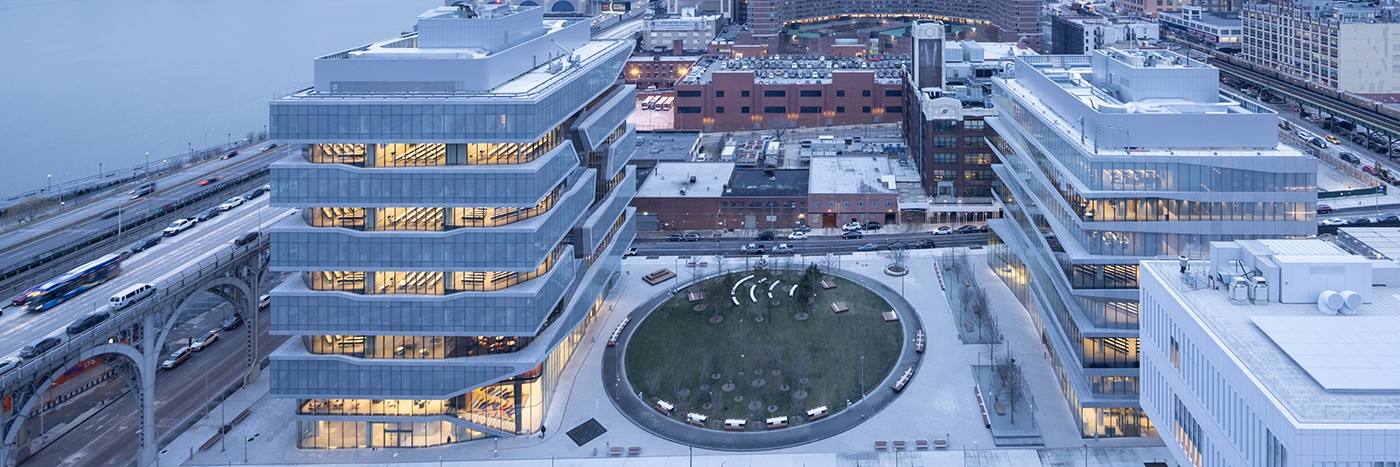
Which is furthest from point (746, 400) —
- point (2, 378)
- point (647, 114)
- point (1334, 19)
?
point (1334, 19)

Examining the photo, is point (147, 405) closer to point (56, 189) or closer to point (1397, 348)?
point (1397, 348)

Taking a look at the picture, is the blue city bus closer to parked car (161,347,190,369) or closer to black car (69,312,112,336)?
black car (69,312,112,336)

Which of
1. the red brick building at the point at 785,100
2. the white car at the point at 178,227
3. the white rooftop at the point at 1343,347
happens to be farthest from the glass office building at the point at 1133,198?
the red brick building at the point at 785,100

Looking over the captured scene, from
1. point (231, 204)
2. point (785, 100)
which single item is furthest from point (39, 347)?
point (785, 100)

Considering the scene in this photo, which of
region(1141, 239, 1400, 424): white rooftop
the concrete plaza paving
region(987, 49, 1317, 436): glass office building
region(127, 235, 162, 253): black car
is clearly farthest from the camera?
region(127, 235, 162, 253): black car

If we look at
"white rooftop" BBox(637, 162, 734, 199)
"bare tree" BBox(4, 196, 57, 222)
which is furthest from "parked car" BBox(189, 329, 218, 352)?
"white rooftop" BBox(637, 162, 734, 199)

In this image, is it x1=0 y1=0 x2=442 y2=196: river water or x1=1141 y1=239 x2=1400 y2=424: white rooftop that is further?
x1=0 y1=0 x2=442 y2=196: river water

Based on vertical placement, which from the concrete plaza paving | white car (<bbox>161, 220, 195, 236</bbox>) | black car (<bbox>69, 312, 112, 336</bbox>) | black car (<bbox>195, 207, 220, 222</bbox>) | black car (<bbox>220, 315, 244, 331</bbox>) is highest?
black car (<bbox>195, 207, 220, 222</bbox>)
